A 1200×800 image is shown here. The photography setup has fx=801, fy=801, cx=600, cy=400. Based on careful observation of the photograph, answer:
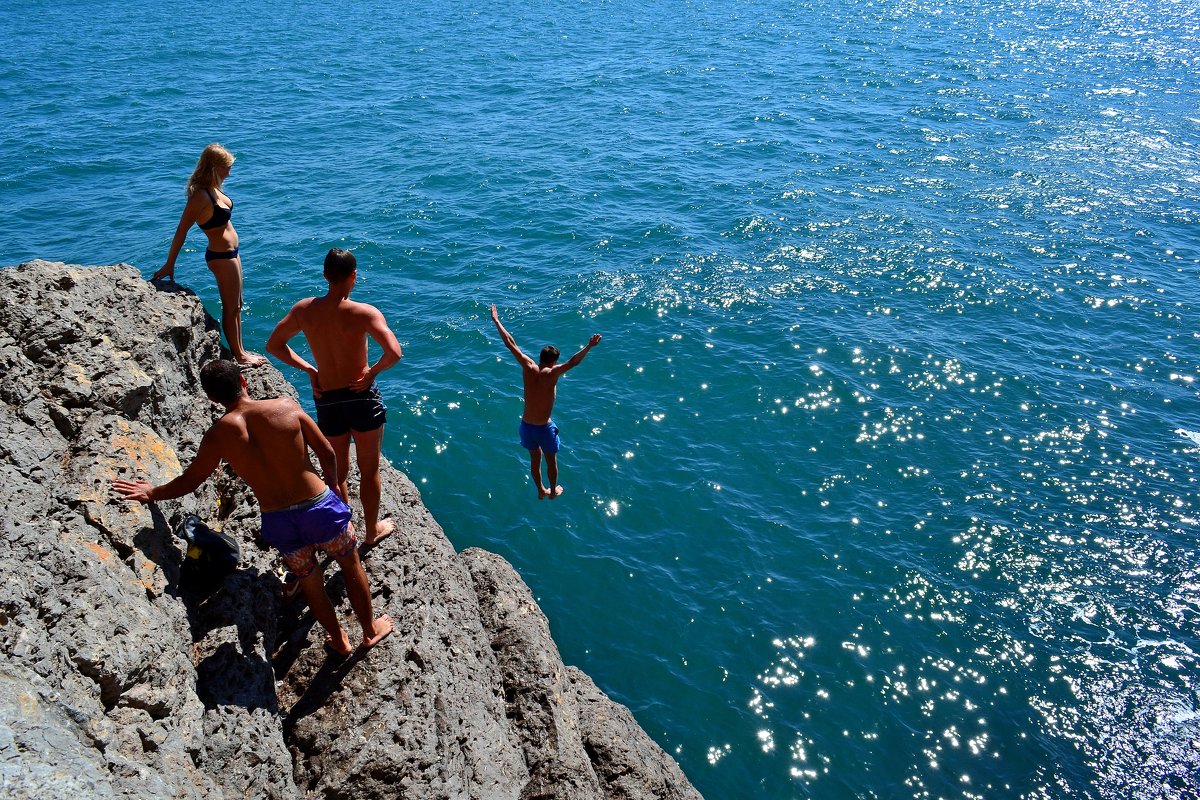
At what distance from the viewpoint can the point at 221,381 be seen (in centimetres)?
670

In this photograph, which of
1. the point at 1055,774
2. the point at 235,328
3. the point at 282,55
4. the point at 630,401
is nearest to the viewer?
the point at 235,328

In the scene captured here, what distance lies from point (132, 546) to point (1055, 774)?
39.7ft

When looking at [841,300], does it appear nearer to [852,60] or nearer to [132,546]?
[132,546]

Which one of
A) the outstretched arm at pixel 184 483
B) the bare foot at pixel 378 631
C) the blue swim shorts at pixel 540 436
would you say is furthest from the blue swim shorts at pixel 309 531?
the blue swim shorts at pixel 540 436

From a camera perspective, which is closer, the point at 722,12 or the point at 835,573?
the point at 835,573

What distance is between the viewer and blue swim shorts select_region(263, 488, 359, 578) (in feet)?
23.2

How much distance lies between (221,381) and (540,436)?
20.0 feet

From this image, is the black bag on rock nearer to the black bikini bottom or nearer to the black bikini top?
the black bikini bottom

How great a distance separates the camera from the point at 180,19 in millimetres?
53500

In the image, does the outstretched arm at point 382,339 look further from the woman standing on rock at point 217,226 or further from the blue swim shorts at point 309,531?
the woman standing on rock at point 217,226

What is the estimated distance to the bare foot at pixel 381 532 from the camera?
373 inches

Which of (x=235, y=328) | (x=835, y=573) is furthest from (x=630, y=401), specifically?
(x=235, y=328)

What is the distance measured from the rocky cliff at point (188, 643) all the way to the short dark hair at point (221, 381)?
1534 millimetres

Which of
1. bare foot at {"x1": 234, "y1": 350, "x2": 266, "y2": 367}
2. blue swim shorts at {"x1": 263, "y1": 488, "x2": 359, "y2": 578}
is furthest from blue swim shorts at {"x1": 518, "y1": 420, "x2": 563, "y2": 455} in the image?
blue swim shorts at {"x1": 263, "y1": 488, "x2": 359, "y2": 578}
